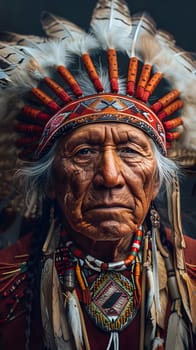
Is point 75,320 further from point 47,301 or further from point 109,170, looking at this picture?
point 109,170

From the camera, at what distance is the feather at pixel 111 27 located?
441 cm

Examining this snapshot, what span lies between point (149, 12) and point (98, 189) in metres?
1.11

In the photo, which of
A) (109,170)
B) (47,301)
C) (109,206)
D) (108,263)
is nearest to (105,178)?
(109,170)

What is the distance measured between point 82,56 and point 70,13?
0.89 feet

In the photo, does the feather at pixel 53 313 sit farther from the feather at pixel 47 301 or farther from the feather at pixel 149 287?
the feather at pixel 149 287

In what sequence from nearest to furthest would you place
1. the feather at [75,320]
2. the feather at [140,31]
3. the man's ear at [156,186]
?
the feather at [75,320], the man's ear at [156,186], the feather at [140,31]

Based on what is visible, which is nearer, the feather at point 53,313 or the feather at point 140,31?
the feather at point 53,313

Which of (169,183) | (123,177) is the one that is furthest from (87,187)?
(169,183)

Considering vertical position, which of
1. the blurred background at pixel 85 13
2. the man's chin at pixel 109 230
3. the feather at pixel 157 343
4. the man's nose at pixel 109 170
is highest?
the blurred background at pixel 85 13

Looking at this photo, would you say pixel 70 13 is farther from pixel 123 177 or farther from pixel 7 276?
pixel 7 276

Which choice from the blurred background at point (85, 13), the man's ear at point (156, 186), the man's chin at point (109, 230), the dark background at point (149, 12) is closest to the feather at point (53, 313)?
the man's chin at point (109, 230)

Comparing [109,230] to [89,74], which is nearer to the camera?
[109,230]

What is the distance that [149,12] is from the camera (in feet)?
14.7

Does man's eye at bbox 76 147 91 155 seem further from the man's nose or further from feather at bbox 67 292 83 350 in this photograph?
feather at bbox 67 292 83 350
